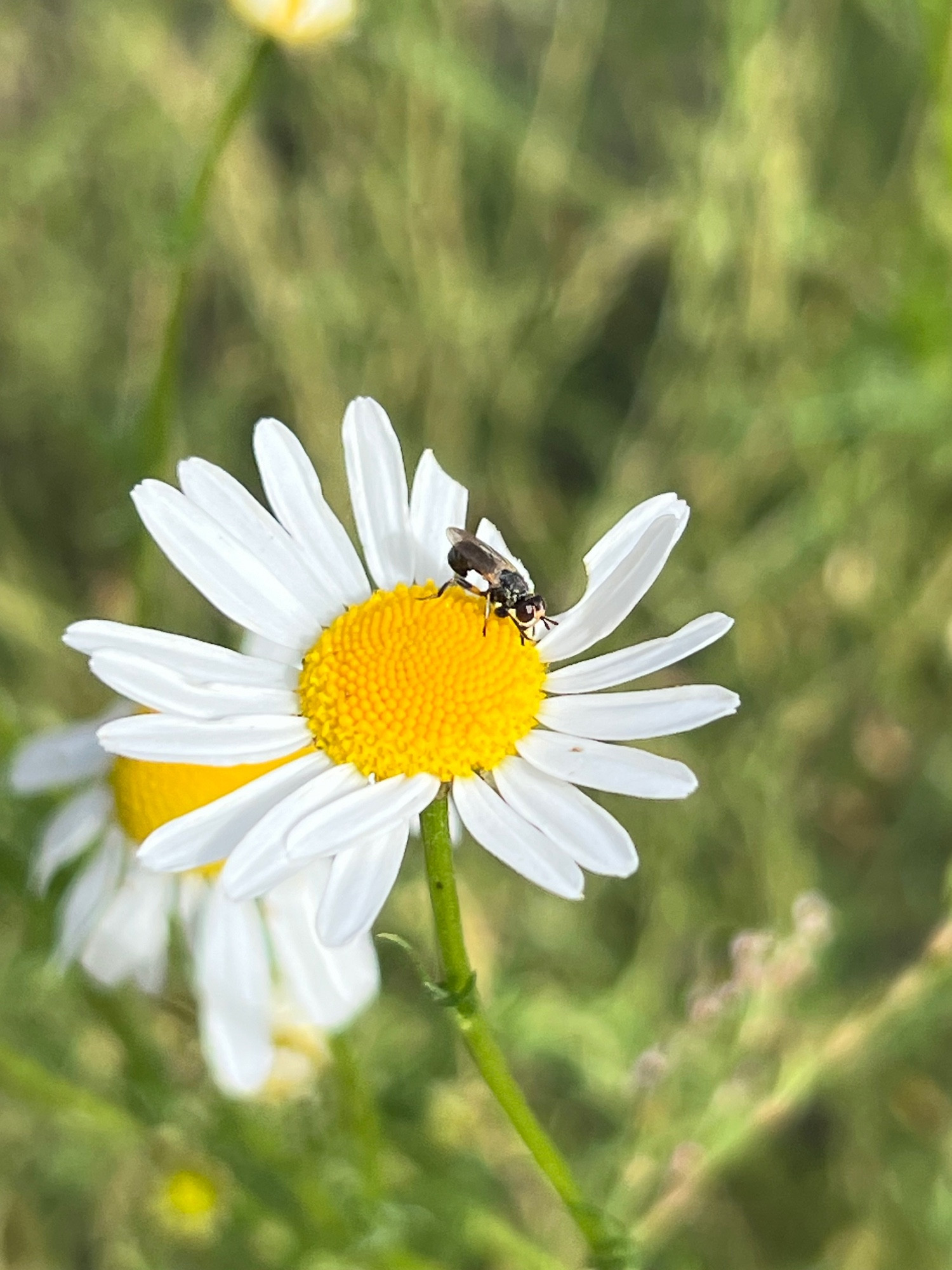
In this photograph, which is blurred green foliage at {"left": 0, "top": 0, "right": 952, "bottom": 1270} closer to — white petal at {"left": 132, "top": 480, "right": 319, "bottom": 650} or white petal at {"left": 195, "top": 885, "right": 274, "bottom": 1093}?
white petal at {"left": 195, "top": 885, "right": 274, "bottom": 1093}

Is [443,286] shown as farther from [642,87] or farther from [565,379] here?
[642,87]

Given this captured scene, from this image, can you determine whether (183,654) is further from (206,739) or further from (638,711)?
(638,711)

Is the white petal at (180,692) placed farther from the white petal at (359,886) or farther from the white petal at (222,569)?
the white petal at (359,886)

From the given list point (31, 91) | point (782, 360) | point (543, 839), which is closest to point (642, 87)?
point (782, 360)

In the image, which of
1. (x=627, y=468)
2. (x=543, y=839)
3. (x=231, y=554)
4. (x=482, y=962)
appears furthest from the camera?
(x=627, y=468)

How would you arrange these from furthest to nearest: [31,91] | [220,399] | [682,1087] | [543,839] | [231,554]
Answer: [31,91] → [220,399] → [682,1087] → [231,554] → [543,839]

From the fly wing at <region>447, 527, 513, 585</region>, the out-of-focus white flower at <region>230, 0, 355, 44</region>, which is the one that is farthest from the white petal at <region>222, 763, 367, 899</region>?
the out-of-focus white flower at <region>230, 0, 355, 44</region>


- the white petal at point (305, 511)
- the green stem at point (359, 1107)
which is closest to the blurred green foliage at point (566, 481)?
the green stem at point (359, 1107)
